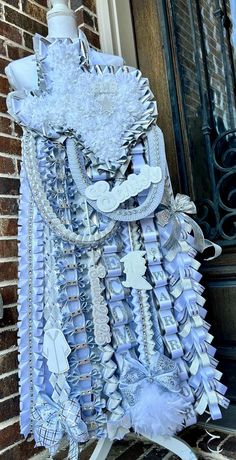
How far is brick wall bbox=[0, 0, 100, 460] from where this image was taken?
1.11 metres

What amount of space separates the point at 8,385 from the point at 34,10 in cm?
120

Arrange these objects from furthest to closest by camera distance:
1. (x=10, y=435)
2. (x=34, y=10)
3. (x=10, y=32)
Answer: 1. (x=34, y=10)
2. (x=10, y=32)
3. (x=10, y=435)

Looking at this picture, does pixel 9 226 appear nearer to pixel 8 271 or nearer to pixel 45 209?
pixel 8 271

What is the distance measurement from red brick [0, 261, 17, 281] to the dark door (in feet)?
2.04

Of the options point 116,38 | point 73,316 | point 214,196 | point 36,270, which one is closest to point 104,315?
point 73,316

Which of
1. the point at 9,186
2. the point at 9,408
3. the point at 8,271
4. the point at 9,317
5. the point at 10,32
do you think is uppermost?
the point at 10,32

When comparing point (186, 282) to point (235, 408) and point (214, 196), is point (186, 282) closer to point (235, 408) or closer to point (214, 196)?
point (214, 196)

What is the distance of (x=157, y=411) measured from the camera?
890 mm

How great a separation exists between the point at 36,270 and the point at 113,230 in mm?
222

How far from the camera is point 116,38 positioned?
1440 millimetres

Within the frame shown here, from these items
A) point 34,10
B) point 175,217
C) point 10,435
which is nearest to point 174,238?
point 175,217

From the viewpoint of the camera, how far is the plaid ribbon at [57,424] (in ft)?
3.00

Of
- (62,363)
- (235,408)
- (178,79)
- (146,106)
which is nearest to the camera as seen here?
(62,363)

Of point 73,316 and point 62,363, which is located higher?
point 73,316
